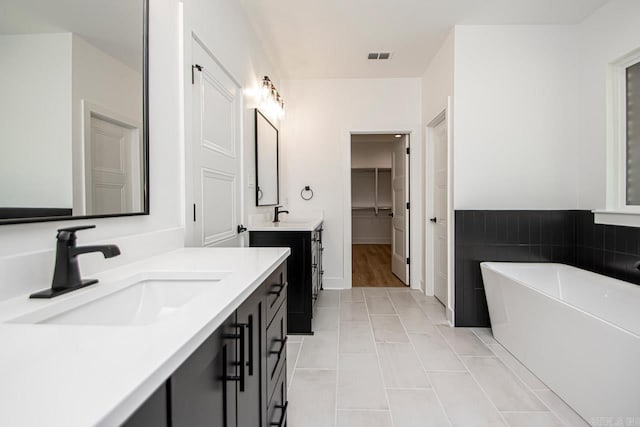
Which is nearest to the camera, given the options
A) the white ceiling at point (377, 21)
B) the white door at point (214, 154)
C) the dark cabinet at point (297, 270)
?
the white door at point (214, 154)

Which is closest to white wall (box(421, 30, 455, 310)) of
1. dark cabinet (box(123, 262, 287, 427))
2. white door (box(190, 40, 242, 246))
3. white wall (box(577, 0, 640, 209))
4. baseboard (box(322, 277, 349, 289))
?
baseboard (box(322, 277, 349, 289))

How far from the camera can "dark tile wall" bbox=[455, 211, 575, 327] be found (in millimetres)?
2873

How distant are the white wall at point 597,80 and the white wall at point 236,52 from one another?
2903 millimetres

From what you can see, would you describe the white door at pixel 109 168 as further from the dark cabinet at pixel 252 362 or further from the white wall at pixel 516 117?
the white wall at pixel 516 117

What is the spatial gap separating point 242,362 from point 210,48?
1.86 metres

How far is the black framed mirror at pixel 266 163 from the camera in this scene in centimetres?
296

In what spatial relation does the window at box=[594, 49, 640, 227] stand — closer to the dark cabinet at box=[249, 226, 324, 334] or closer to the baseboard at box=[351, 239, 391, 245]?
the dark cabinet at box=[249, 226, 324, 334]

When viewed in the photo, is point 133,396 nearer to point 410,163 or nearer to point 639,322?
point 639,322

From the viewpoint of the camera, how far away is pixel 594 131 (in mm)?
2738

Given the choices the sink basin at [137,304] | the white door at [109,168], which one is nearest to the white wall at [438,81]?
the white door at [109,168]

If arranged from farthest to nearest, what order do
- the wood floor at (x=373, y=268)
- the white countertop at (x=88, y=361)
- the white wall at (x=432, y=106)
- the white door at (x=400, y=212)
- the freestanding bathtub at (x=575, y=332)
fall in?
the wood floor at (x=373, y=268), the white door at (x=400, y=212), the white wall at (x=432, y=106), the freestanding bathtub at (x=575, y=332), the white countertop at (x=88, y=361)

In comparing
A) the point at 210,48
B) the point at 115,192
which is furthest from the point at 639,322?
the point at 210,48

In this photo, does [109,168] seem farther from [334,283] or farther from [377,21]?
[334,283]

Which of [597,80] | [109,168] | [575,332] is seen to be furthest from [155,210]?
[597,80]
